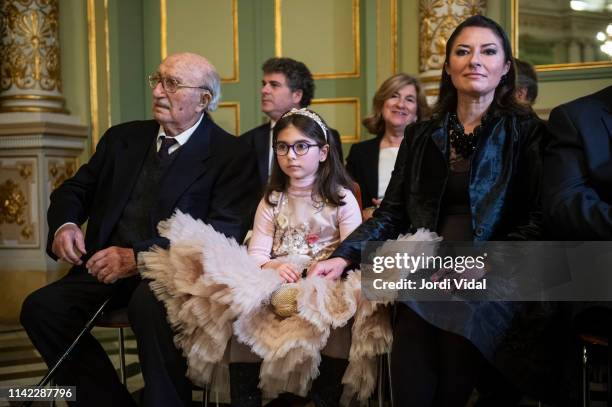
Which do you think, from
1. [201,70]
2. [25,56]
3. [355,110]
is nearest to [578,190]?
[201,70]

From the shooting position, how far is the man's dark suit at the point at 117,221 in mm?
2656

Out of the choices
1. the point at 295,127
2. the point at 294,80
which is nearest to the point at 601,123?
the point at 295,127

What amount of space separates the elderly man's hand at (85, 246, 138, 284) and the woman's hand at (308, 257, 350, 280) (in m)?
0.83

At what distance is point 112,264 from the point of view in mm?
2895

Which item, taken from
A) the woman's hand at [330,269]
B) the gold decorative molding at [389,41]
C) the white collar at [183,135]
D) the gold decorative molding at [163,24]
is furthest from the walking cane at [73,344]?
the gold decorative molding at [163,24]

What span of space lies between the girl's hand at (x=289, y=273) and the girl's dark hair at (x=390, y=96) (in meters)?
1.98

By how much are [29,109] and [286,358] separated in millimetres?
4000

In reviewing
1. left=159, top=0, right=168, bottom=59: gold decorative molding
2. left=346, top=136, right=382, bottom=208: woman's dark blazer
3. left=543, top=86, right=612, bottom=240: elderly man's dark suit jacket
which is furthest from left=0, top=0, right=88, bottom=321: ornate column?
left=543, top=86, right=612, bottom=240: elderly man's dark suit jacket

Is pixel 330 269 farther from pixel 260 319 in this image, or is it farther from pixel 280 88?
pixel 280 88

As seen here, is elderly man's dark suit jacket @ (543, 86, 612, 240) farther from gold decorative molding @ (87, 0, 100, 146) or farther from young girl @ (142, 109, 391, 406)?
gold decorative molding @ (87, 0, 100, 146)

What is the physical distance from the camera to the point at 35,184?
550 centimetres

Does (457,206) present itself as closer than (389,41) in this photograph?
Yes

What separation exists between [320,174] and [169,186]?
658 mm

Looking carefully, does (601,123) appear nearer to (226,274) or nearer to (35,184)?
(226,274)
